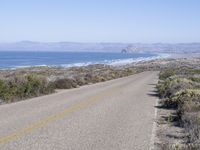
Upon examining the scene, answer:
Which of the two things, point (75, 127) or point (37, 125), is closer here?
point (75, 127)

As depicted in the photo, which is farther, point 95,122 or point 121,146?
point 95,122

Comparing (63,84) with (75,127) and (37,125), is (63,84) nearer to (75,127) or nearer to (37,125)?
(37,125)

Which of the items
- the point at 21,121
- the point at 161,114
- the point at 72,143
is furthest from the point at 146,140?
the point at 161,114

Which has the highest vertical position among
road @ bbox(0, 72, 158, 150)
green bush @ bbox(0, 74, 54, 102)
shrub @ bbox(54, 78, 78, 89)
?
road @ bbox(0, 72, 158, 150)

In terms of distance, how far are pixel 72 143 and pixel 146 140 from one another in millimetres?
2026

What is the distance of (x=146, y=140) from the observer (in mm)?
11922

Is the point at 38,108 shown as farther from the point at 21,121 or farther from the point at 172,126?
the point at 172,126

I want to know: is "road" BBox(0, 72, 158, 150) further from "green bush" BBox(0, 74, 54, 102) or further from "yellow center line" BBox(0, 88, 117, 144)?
"green bush" BBox(0, 74, 54, 102)

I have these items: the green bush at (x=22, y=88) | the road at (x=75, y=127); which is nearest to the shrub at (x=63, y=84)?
the green bush at (x=22, y=88)

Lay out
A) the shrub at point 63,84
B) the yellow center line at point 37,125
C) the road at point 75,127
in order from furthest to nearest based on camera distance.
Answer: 1. the shrub at point 63,84
2. the yellow center line at point 37,125
3. the road at point 75,127

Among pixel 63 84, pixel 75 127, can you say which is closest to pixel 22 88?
pixel 63 84

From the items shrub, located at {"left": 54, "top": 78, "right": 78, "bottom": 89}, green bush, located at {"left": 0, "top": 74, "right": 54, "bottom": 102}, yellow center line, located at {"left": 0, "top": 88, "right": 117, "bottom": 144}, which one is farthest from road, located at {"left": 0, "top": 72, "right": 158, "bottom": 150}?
shrub, located at {"left": 54, "top": 78, "right": 78, "bottom": 89}

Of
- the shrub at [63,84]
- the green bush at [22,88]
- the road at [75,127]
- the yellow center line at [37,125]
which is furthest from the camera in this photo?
the shrub at [63,84]

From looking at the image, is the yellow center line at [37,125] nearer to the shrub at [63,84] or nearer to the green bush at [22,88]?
the green bush at [22,88]
